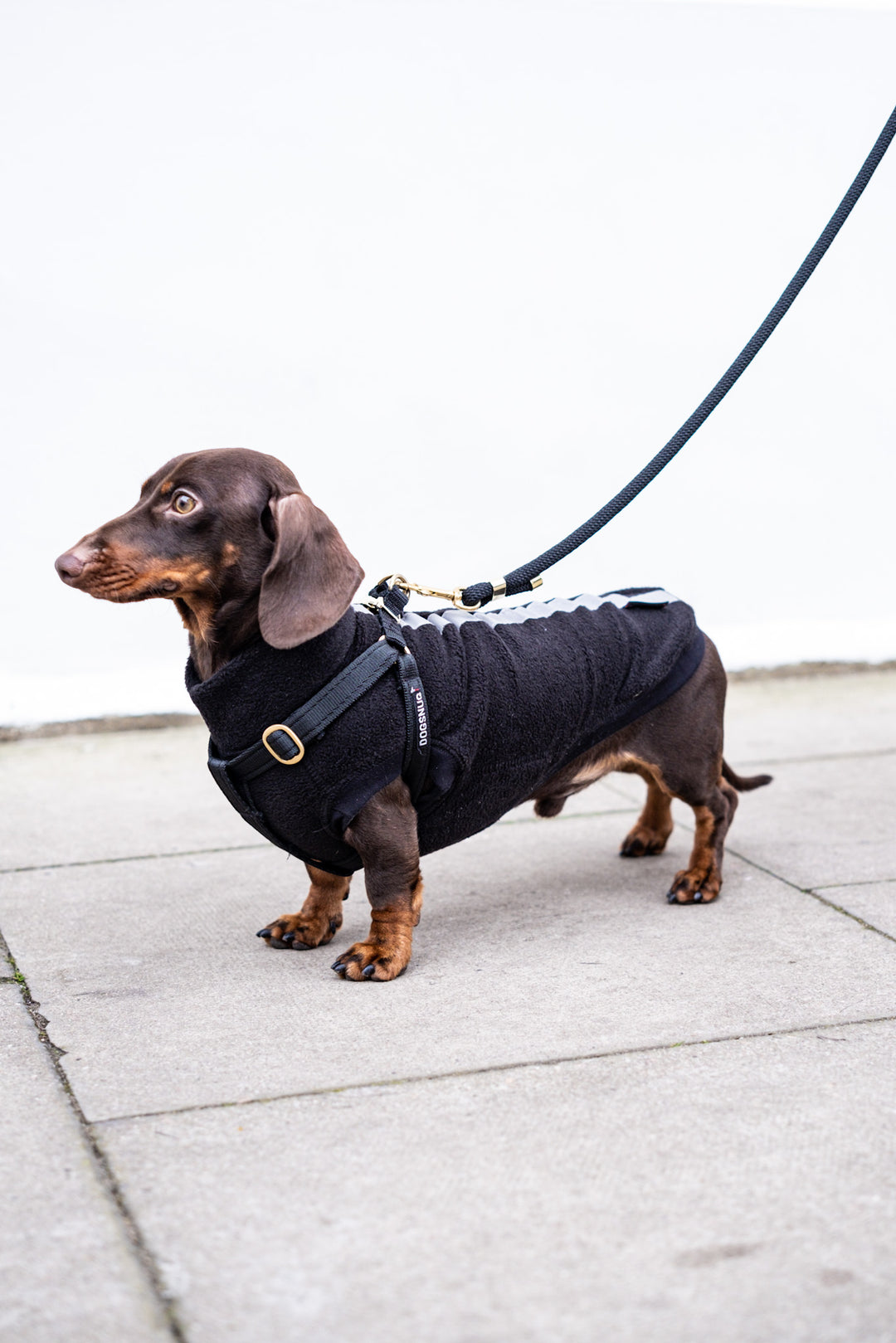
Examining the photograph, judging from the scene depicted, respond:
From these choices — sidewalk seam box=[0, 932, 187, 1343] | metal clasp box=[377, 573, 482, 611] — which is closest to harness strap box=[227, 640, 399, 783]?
metal clasp box=[377, 573, 482, 611]

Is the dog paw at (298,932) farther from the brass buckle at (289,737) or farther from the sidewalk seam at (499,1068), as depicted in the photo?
the sidewalk seam at (499,1068)

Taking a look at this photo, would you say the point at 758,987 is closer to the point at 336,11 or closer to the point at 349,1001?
the point at 349,1001

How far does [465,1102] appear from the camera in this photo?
264 cm

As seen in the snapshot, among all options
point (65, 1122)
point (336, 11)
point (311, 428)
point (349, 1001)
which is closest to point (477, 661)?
point (349, 1001)

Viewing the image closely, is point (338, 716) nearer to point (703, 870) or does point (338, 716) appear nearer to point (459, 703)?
point (459, 703)

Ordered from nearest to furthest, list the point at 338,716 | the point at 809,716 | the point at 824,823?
the point at 338,716 < the point at 824,823 < the point at 809,716

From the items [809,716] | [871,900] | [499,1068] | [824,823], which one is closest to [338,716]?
[499,1068]

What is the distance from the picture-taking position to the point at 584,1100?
2635 millimetres

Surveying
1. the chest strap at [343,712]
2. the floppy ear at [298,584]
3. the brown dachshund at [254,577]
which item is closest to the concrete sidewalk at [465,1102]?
the brown dachshund at [254,577]

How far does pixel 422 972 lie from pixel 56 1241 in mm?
1345

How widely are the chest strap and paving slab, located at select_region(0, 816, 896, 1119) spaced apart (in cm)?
53

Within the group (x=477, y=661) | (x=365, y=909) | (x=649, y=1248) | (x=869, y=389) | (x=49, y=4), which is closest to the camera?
(x=649, y=1248)

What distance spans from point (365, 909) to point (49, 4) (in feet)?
13.4

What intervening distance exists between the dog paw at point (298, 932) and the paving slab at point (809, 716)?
91.6 inches
